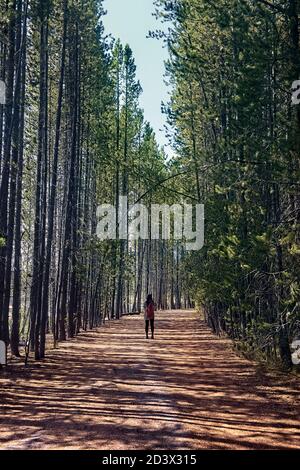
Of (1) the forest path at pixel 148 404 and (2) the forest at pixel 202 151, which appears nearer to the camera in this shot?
(1) the forest path at pixel 148 404

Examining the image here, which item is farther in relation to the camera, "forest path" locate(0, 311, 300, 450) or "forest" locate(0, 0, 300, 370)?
"forest" locate(0, 0, 300, 370)

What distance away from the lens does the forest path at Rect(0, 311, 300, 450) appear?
6.98 meters

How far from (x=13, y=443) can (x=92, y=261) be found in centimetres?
2359

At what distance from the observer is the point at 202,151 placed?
19.4 metres

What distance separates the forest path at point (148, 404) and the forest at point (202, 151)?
4.40ft

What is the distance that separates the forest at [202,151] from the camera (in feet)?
37.3

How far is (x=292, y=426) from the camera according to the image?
7789 mm

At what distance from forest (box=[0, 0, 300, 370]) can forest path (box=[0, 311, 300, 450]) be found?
1.34 metres

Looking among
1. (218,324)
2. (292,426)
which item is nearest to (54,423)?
(292,426)

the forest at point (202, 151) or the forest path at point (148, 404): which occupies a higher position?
the forest at point (202, 151)

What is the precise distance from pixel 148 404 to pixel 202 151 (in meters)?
11.9

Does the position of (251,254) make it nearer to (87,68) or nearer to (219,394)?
(219,394)

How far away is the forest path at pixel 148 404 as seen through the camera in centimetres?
698

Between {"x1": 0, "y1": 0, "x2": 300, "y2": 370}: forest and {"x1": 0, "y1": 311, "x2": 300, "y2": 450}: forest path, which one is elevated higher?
{"x1": 0, "y1": 0, "x2": 300, "y2": 370}: forest
